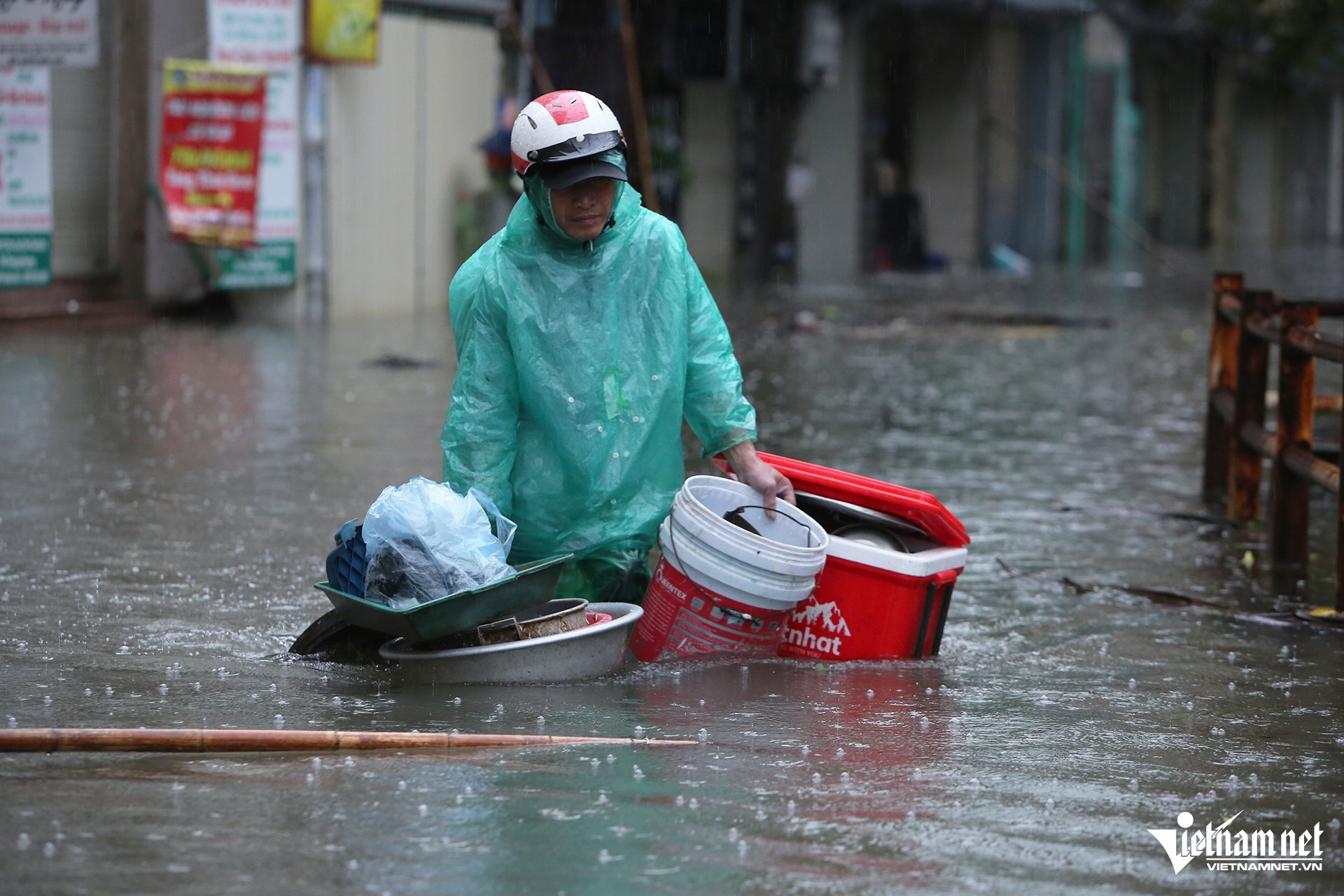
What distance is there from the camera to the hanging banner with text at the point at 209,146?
1468 cm

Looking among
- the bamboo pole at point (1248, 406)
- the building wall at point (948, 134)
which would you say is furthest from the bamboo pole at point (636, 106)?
the bamboo pole at point (1248, 406)

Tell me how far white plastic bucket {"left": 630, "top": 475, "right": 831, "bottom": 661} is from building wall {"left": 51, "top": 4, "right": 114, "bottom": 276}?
1128 cm

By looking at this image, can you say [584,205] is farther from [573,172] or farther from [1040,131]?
[1040,131]

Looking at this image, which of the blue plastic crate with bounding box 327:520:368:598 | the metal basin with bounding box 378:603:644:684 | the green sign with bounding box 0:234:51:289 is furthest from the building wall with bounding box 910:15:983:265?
the blue plastic crate with bounding box 327:520:368:598

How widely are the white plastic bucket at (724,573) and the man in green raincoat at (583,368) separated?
0.29 ft

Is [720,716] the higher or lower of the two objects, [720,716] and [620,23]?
the lower

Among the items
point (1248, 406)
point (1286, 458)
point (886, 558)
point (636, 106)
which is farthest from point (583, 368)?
point (636, 106)

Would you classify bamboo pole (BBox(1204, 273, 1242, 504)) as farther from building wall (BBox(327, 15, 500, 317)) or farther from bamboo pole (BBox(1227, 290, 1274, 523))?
building wall (BBox(327, 15, 500, 317))

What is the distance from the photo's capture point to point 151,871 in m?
2.89

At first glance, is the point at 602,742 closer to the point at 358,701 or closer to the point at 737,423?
the point at 358,701

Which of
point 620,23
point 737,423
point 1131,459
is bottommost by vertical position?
point 1131,459

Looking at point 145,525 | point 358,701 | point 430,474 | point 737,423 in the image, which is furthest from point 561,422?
point 430,474

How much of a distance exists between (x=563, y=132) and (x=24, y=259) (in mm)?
10717

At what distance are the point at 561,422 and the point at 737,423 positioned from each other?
1.53 feet
